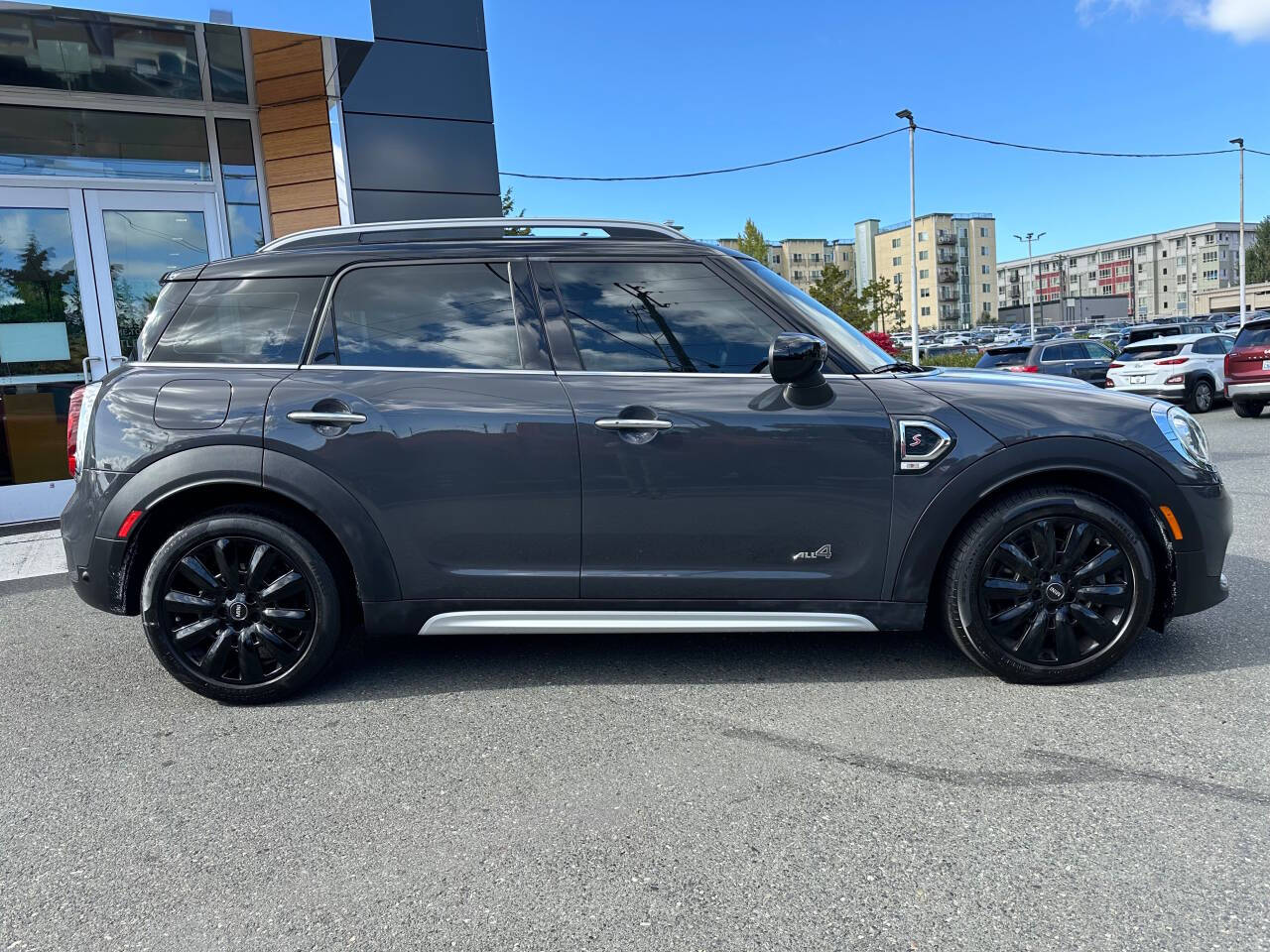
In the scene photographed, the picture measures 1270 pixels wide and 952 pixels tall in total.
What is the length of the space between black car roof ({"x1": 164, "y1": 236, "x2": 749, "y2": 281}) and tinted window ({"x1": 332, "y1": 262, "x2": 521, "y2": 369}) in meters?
0.06

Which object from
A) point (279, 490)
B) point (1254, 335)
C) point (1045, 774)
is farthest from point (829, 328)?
point (1254, 335)

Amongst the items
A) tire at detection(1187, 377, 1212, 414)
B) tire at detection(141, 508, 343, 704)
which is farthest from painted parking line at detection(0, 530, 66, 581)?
tire at detection(1187, 377, 1212, 414)

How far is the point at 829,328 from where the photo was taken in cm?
347

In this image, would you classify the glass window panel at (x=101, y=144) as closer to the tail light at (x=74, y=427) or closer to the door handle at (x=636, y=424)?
the tail light at (x=74, y=427)

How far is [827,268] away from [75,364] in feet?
A: 76.7

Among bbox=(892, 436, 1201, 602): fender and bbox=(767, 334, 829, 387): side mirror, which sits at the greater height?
bbox=(767, 334, 829, 387): side mirror

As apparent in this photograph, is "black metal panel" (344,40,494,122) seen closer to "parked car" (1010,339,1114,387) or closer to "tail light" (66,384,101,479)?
"tail light" (66,384,101,479)

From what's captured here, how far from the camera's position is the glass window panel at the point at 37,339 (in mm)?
7719

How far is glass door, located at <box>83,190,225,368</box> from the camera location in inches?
314

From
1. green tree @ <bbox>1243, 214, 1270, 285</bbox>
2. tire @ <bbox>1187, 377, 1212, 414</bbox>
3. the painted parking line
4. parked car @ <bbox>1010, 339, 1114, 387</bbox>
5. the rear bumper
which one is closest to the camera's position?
the painted parking line

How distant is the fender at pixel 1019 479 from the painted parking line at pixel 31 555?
559cm

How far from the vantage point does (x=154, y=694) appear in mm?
3580

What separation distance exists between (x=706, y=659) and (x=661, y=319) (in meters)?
1.46

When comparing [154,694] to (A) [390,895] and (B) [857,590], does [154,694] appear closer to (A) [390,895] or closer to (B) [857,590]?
(A) [390,895]
